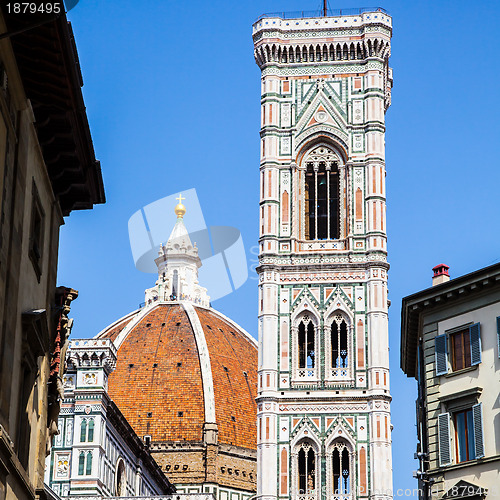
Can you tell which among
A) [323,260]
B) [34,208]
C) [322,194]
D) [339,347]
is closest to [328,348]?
[339,347]

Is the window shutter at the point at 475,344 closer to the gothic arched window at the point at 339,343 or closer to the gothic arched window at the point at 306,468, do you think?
the gothic arched window at the point at 306,468

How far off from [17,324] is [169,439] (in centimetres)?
8299

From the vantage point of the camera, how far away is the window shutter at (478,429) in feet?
81.1

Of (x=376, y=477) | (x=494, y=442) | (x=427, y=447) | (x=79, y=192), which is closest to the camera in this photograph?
(x=79, y=192)

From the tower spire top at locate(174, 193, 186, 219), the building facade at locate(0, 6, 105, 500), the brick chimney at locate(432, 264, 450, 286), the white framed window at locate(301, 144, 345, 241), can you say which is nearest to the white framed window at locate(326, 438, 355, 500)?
the white framed window at locate(301, 144, 345, 241)

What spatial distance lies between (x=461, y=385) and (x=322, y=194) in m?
29.6

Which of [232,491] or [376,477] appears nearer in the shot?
[376,477]

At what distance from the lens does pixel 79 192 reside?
63.5 ft

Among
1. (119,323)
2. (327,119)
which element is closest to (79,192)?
(327,119)

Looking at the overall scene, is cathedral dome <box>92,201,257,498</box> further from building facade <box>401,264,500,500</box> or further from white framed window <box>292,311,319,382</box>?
building facade <box>401,264,500,500</box>

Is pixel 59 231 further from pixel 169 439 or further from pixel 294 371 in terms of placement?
pixel 169 439

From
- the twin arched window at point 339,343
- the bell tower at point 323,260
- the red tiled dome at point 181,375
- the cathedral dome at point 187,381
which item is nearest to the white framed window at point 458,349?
the bell tower at point 323,260

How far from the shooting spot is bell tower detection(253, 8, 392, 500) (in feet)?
163

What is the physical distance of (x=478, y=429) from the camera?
24938 mm
